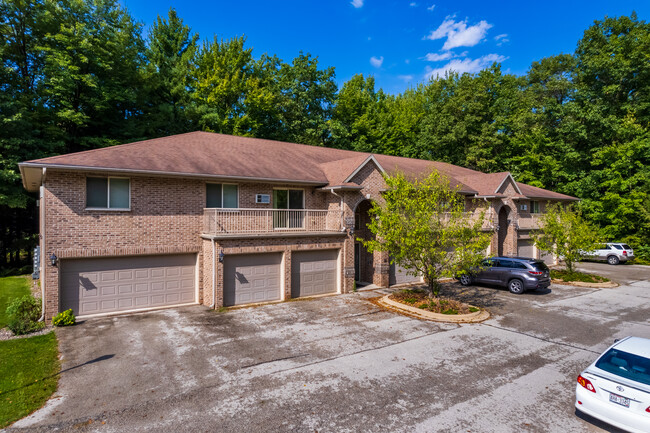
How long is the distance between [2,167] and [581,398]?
29.2m

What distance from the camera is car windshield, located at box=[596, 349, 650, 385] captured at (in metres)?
6.18

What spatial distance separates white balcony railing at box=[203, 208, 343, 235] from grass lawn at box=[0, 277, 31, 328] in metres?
8.34

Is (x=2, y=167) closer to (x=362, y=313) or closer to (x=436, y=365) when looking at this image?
(x=362, y=313)

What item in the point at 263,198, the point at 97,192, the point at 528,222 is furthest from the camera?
the point at 528,222

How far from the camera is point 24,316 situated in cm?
1217

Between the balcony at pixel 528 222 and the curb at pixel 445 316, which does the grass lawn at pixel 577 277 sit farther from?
the curb at pixel 445 316

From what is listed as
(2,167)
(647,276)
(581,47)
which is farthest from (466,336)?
(581,47)

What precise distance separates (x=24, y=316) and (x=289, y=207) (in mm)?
11543

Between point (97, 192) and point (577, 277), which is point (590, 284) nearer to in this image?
point (577, 277)

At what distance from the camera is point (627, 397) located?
234 inches

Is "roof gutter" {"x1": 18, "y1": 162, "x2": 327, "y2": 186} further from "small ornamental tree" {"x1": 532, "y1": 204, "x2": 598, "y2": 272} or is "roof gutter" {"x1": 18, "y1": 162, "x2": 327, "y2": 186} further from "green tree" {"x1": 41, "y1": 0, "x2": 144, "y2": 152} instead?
"small ornamental tree" {"x1": 532, "y1": 204, "x2": 598, "y2": 272}

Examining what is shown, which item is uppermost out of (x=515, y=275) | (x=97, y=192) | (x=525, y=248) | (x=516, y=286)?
(x=97, y=192)

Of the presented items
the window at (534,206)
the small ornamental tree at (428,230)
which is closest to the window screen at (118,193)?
the small ornamental tree at (428,230)

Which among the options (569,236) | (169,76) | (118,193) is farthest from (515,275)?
(169,76)
